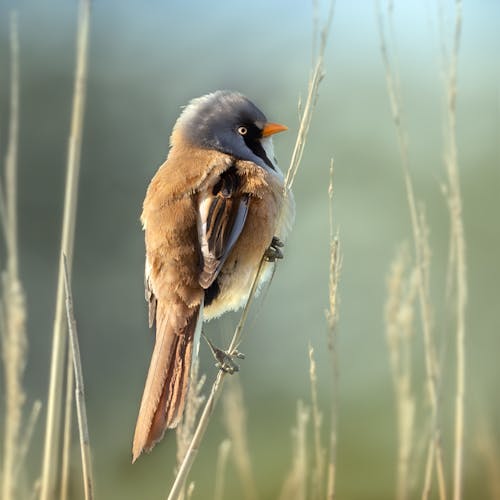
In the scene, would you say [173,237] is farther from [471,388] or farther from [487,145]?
[487,145]

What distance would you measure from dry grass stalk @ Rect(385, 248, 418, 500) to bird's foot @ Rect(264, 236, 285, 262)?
14.4 inches

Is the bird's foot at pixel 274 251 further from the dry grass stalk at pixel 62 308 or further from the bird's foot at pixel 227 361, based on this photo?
the dry grass stalk at pixel 62 308

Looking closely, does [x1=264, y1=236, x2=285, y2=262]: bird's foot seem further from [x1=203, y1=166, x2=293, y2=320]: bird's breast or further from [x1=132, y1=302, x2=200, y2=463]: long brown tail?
[x1=132, y1=302, x2=200, y2=463]: long brown tail

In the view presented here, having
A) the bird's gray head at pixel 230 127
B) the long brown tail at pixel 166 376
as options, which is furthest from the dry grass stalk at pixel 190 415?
the bird's gray head at pixel 230 127

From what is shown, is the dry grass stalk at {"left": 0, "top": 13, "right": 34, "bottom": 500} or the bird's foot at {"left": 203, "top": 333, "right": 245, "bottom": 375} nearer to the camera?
the dry grass stalk at {"left": 0, "top": 13, "right": 34, "bottom": 500}

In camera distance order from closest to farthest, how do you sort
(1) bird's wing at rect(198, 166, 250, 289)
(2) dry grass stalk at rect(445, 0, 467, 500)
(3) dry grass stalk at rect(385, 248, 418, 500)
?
(2) dry grass stalk at rect(445, 0, 467, 500) < (3) dry grass stalk at rect(385, 248, 418, 500) < (1) bird's wing at rect(198, 166, 250, 289)

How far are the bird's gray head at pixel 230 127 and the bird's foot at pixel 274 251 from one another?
396 millimetres

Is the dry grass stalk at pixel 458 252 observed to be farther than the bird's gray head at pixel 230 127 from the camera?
No

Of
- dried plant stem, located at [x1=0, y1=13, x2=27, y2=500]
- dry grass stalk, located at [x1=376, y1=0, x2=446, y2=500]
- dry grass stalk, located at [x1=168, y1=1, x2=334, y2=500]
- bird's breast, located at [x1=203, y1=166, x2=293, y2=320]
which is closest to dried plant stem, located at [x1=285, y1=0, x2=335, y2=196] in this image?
dry grass stalk, located at [x1=168, y1=1, x2=334, y2=500]

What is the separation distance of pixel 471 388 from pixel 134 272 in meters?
3.39

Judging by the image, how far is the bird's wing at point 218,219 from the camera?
8.91 feet

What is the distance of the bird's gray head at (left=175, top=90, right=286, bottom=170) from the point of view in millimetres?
3250

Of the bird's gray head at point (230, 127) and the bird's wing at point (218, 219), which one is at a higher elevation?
the bird's gray head at point (230, 127)

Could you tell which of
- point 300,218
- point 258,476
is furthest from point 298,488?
point 300,218
